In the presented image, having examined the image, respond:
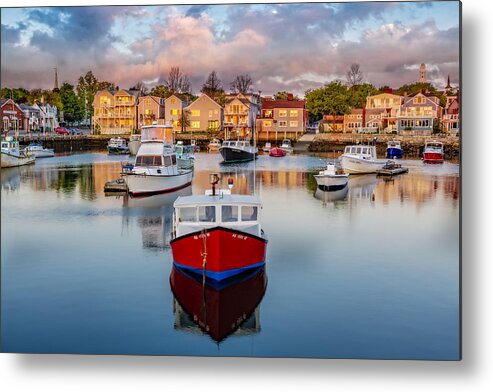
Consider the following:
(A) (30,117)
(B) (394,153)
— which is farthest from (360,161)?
(A) (30,117)

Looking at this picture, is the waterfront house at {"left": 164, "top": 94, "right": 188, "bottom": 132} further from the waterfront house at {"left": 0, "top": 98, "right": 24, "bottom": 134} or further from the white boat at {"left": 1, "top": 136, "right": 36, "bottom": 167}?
the white boat at {"left": 1, "top": 136, "right": 36, "bottom": 167}

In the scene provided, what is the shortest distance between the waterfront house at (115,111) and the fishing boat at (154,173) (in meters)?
1.82

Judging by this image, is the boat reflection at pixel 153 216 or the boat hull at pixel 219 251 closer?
the boat hull at pixel 219 251

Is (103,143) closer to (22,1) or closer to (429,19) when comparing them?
(22,1)

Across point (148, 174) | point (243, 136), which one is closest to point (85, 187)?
point (148, 174)

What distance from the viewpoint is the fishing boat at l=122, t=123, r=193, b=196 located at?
18156 millimetres

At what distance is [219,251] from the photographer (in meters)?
9.27

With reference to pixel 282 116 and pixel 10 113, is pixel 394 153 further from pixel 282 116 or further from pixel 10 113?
pixel 10 113

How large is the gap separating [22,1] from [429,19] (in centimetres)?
484

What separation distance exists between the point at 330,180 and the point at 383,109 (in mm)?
6938

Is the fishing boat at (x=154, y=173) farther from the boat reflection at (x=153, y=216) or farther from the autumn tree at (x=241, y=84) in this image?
the autumn tree at (x=241, y=84)

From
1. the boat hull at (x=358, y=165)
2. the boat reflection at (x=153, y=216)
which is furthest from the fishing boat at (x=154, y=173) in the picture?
the boat hull at (x=358, y=165)

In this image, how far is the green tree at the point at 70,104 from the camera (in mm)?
11253

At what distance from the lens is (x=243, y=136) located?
18.5 m
